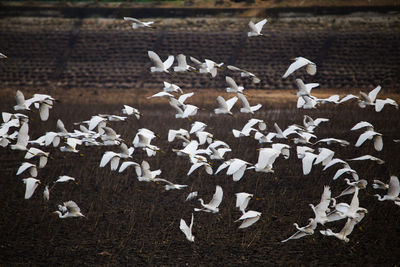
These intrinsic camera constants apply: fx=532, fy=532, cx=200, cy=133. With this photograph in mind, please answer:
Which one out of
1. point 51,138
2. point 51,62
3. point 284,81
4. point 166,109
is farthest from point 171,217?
point 51,62

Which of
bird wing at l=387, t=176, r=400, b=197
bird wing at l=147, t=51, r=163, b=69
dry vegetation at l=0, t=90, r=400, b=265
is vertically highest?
bird wing at l=147, t=51, r=163, b=69

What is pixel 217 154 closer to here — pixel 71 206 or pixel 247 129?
pixel 247 129

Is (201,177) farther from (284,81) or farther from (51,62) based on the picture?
(51,62)

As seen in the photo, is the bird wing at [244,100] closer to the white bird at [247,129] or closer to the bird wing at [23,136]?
the white bird at [247,129]

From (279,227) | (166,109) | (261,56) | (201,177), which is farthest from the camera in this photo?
(261,56)

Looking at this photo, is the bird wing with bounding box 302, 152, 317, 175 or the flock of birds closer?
the flock of birds

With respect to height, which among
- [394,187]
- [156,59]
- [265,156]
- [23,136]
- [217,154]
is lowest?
[217,154]

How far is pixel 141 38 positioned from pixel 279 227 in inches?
935

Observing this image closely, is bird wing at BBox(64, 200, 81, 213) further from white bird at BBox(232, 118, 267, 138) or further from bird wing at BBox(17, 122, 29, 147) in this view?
white bird at BBox(232, 118, 267, 138)

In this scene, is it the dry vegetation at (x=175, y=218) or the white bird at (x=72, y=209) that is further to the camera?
the white bird at (x=72, y=209)

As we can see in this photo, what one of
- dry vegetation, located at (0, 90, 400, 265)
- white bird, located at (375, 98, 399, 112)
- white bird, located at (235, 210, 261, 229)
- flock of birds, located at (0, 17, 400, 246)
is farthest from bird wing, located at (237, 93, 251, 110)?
white bird, located at (235, 210, 261, 229)

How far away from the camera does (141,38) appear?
33.7 metres

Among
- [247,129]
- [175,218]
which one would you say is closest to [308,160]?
[247,129]

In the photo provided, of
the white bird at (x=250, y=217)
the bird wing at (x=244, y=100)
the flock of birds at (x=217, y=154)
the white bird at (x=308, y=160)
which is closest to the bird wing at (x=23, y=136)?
the flock of birds at (x=217, y=154)
